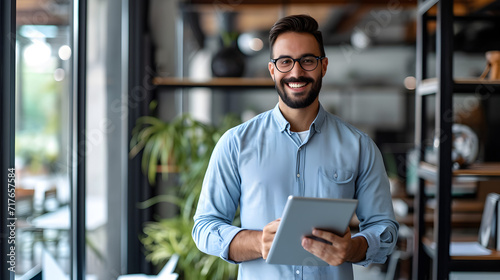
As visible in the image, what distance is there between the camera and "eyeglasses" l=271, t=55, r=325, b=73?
144cm

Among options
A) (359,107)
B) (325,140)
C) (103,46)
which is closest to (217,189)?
(325,140)

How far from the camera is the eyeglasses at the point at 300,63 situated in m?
1.44

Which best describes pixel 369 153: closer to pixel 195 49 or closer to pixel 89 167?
pixel 89 167

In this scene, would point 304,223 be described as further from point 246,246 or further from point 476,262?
point 476,262

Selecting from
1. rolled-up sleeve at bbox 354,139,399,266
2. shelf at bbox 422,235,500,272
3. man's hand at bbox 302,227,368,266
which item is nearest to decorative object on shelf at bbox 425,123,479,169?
shelf at bbox 422,235,500,272

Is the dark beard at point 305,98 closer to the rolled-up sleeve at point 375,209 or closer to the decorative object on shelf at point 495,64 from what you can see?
the rolled-up sleeve at point 375,209

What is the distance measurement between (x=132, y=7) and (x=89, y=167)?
3.25 feet

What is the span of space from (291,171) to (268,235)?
23cm

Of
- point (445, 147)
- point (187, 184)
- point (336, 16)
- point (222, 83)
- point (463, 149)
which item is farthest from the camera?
point (336, 16)

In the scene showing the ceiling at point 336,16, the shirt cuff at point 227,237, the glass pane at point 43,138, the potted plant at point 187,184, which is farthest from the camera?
the ceiling at point 336,16

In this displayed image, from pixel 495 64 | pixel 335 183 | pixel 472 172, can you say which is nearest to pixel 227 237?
pixel 335 183

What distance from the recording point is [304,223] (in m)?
1.28

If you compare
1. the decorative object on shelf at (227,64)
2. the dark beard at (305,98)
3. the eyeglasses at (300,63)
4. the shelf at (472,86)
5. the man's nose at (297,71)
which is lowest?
the dark beard at (305,98)

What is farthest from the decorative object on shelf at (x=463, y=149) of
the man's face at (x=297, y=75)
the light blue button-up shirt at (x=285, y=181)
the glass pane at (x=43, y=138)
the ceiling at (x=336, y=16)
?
the ceiling at (x=336, y=16)
